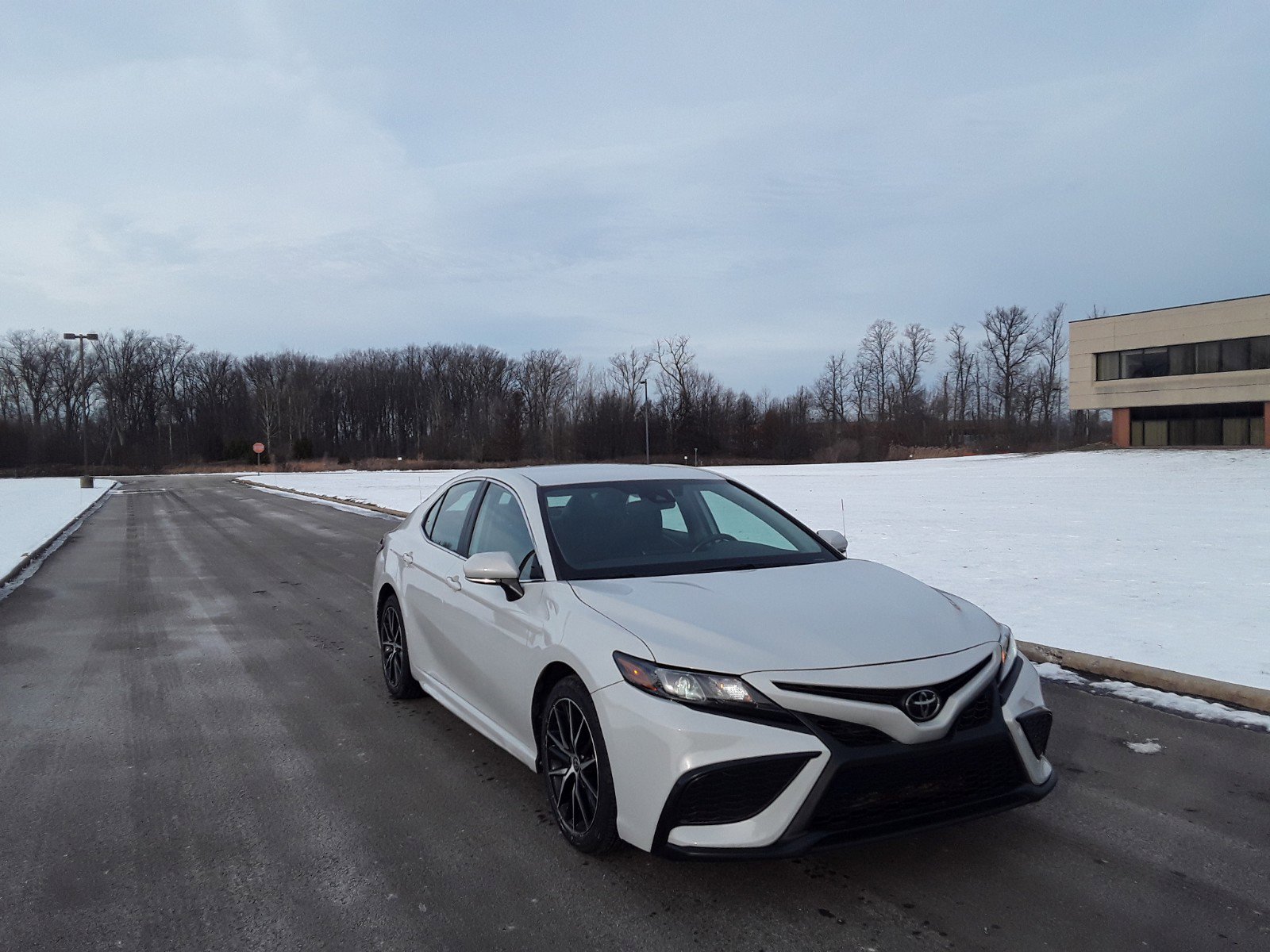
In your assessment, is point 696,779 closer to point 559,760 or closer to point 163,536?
point 559,760

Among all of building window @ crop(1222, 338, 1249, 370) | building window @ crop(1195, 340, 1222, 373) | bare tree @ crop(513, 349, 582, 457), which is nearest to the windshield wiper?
building window @ crop(1222, 338, 1249, 370)

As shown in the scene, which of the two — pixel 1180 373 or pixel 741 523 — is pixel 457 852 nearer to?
pixel 741 523

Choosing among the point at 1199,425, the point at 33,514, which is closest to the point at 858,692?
the point at 33,514

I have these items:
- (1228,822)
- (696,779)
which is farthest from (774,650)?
(1228,822)

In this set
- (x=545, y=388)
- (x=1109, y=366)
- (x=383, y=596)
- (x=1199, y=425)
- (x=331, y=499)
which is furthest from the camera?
(x=545, y=388)

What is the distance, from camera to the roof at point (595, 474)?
494 centimetres

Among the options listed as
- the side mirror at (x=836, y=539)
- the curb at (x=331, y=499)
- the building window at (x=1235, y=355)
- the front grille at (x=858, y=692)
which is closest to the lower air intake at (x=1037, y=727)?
the front grille at (x=858, y=692)

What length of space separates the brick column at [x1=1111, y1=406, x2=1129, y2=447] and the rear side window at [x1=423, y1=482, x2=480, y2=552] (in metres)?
58.4

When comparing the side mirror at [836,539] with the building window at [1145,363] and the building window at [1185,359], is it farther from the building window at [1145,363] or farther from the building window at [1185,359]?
the building window at [1145,363]

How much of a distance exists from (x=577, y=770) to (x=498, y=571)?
95 centimetres

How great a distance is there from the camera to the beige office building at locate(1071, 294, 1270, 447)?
49406 millimetres

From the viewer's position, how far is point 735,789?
9.91 ft

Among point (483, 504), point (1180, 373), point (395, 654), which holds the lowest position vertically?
point (395, 654)

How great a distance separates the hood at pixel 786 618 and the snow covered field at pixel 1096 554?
3341 mm
